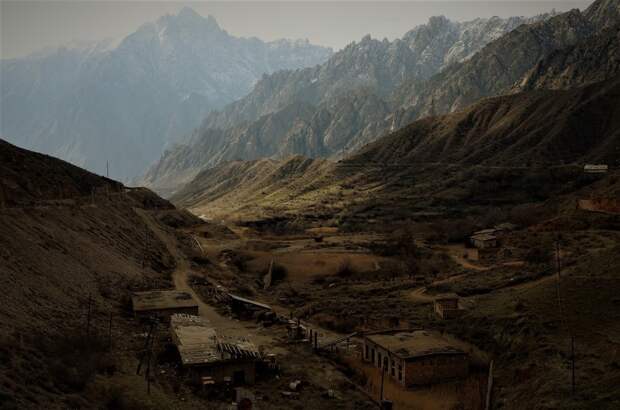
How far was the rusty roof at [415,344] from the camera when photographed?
28277mm

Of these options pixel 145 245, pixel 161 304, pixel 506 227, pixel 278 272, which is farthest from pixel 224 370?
pixel 506 227

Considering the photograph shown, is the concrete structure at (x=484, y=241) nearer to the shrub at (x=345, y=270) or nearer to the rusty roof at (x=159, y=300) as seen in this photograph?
the shrub at (x=345, y=270)

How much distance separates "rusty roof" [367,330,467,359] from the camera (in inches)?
1113

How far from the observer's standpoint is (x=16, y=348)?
Result: 21.9 meters

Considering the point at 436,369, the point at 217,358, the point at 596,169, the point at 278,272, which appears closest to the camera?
the point at 217,358

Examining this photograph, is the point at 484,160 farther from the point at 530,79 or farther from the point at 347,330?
the point at 347,330

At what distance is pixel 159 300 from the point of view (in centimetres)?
3934

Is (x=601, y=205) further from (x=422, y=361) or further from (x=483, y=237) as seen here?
(x=422, y=361)

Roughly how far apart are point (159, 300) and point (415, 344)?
57.9ft

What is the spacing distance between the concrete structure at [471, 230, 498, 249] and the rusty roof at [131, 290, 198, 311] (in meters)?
37.8

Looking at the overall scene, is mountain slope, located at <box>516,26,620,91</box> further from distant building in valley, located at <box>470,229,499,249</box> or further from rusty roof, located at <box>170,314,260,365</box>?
rusty roof, located at <box>170,314,260,365</box>

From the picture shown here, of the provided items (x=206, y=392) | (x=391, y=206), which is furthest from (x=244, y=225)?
(x=206, y=392)

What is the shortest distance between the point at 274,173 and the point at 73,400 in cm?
16144

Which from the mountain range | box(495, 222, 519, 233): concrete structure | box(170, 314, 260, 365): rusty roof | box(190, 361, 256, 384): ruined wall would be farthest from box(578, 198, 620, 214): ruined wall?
box(190, 361, 256, 384): ruined wall
